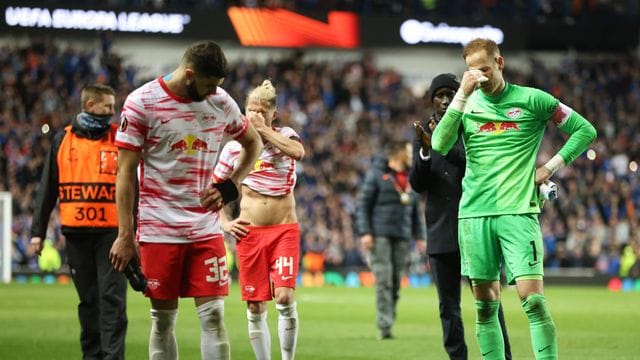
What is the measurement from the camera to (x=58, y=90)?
126ft

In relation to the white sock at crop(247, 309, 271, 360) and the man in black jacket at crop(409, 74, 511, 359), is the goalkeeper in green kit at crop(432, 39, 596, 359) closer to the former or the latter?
the man in black jacket at crop(409, 74, 511, 359)

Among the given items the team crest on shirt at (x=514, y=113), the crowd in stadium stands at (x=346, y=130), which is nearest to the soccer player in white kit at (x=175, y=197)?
the team crest on shirt at (x=514, y=113)

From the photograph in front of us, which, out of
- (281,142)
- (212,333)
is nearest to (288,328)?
(281,142)

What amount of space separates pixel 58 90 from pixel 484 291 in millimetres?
31736

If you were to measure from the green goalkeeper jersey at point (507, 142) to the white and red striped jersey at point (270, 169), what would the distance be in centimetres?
207

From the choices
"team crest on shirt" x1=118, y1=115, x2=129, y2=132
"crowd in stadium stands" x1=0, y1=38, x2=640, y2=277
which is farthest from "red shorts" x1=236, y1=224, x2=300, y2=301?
"crowd in stadium stands" x1=0, y1=38, x2=640, y2=277

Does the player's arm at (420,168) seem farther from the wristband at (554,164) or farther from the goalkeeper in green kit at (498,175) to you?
the wristband at (554,164)

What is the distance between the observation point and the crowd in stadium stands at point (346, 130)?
1362 inches

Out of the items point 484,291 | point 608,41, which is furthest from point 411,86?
point 484,291

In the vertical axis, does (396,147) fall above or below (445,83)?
below

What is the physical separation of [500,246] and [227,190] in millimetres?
2243

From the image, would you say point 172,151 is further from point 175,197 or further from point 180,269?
point 180,269

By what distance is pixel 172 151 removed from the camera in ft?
24.0

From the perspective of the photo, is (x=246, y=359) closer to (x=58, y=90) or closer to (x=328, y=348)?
(x=328, y=348)
